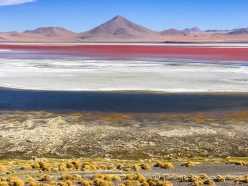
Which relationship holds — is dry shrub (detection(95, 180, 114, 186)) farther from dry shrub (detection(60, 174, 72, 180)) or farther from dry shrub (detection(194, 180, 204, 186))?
dry shrub (detection(194, 180, 204, 186))

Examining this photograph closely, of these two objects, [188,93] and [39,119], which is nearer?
[39,119]

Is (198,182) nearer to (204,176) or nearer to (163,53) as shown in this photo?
(204,176)

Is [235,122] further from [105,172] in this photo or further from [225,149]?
[105,172]

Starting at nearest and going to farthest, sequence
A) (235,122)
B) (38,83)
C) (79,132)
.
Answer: (79,132) → (235,122) → (38,83)

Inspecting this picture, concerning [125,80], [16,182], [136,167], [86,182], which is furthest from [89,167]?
[125,80]

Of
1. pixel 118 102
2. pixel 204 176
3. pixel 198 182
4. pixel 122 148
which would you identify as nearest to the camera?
pixel 198 182

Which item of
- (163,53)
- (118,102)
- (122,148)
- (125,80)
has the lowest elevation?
(122,148)

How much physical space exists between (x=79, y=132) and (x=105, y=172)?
14.4 ft

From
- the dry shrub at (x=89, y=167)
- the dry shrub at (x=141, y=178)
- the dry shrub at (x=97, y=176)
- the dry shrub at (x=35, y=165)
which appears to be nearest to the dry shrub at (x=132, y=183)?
the dry shrub at (x=141, y=178)

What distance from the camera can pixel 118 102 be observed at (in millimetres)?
18672

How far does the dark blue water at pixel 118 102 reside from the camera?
57.1 feet

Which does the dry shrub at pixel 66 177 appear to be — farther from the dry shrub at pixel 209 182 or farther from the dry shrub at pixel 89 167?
the dry shrub at pixel 209 182

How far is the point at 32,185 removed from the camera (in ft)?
26.8

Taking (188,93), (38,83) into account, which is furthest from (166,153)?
(38,83)
